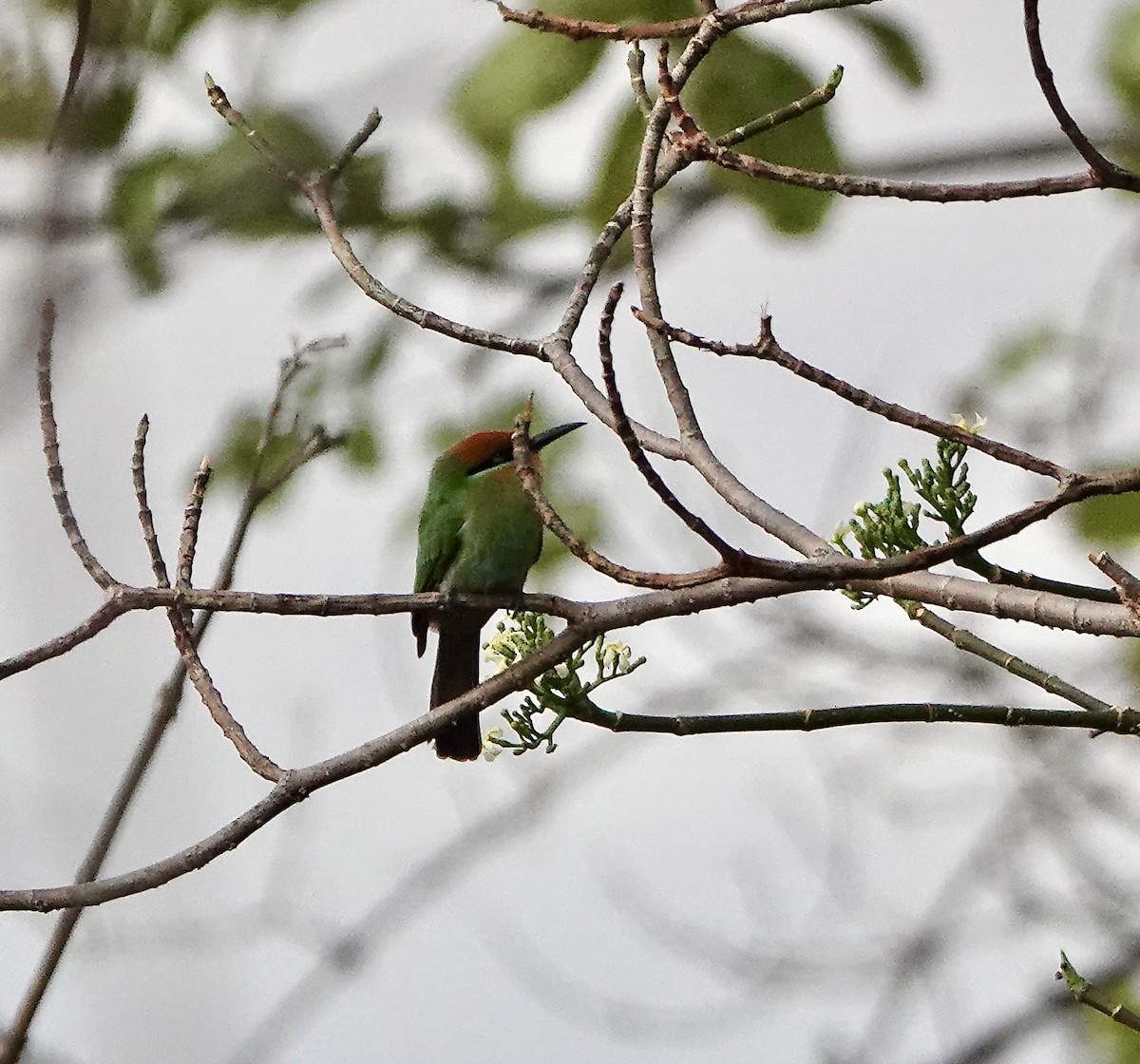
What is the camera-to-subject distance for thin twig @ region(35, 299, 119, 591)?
1637 mm

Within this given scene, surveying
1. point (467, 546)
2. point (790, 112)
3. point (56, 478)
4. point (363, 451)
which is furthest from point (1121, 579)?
point (363, 451)

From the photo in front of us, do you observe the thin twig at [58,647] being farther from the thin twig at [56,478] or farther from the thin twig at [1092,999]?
the thin twig at [1092,999]

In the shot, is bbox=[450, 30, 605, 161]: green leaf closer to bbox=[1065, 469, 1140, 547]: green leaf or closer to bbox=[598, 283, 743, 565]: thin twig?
bbox=[598, 283, 743, 565]: thin twig

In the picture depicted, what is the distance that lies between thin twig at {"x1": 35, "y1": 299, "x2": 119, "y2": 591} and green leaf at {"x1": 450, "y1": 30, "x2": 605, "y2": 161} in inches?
25.5

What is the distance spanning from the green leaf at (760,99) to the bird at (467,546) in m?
1.08

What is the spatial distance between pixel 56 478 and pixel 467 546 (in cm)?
129

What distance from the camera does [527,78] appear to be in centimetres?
190

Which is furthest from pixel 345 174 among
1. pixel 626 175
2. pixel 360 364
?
pixel 626 175

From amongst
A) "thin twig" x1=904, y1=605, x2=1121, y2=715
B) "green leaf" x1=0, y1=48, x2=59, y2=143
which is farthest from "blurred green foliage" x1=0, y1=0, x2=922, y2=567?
"thin twig" x1=904, y1=605, x2=1121, y2=715

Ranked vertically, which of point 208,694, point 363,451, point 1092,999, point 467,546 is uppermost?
point 363,451

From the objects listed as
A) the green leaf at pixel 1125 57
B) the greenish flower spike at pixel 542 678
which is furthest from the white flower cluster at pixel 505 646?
the green leaf at pixel 1125 57

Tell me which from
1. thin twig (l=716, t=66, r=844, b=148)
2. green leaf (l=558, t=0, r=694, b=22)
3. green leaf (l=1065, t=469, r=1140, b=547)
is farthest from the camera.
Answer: green leaf (l=1065, t=469, r=1140, b=547)

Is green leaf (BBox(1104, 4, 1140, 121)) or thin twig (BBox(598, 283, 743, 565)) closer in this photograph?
thin twig (BBox(598, 283, 743, 565))

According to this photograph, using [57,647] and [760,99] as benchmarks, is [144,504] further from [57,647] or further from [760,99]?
[760,99]
